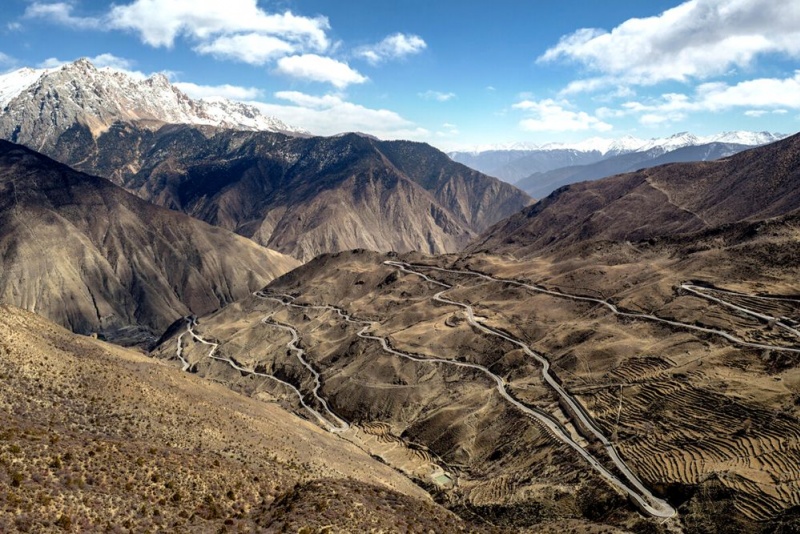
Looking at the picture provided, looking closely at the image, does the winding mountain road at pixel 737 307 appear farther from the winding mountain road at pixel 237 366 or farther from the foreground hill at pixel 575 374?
the winding mountain road at pixel 237 366

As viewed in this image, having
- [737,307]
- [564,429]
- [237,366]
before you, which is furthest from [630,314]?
[237,366]

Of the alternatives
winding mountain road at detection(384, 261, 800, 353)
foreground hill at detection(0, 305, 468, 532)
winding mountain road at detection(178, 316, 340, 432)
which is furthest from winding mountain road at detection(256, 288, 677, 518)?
foreground hill at detection(0, 305, 468, 532)

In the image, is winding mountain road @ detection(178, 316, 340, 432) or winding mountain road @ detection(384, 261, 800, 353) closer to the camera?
winding mountain road @ detection(384, 261, 800, 353)

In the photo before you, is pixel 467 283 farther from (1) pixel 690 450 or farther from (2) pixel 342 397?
(1) pixel 690 450

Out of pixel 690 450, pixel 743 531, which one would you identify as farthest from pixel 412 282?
pixel 743 531

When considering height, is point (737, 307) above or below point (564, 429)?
above

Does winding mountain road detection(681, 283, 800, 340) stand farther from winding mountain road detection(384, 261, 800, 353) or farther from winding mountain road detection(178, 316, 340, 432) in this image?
winding mountain road detection(178, 316, 340, 432)

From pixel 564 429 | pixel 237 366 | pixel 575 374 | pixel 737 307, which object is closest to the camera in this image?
pixel 564 429

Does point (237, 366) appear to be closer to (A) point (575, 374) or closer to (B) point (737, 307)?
(A) point (575, 374)

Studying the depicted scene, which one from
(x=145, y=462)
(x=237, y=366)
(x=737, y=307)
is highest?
(x=145, y=462)
